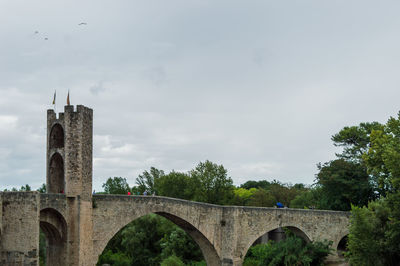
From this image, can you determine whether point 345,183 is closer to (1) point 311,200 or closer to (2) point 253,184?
(1) point 311,200

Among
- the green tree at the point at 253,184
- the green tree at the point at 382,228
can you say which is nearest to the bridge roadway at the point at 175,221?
the green tree at the point at 382,228

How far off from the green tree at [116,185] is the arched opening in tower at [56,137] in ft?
101

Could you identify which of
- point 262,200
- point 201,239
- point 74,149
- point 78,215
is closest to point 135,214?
point 78,215

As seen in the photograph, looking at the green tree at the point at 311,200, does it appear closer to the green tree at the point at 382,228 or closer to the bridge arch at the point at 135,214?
the bridge arch at the point at 135,214

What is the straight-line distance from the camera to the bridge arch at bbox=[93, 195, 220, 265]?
25344mm

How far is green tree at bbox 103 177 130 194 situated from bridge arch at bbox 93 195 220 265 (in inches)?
1107

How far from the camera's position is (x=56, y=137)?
26781 mm

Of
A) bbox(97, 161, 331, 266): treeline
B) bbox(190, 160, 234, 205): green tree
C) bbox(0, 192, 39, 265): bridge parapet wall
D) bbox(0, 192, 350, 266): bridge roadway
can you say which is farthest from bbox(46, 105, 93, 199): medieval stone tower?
bbox(190, 160, 234, 205): green tree

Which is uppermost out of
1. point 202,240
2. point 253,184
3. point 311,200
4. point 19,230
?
point 253,184

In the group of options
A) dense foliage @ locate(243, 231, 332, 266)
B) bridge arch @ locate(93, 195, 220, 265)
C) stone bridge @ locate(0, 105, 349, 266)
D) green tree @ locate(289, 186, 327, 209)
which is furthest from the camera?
green tree @ locate(289, 186, 327, 209)

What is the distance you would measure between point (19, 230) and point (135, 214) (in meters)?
7.00

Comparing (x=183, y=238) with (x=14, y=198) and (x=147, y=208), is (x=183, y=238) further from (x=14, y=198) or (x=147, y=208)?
(x=14, y=198)

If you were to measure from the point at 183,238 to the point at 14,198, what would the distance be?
1909cm

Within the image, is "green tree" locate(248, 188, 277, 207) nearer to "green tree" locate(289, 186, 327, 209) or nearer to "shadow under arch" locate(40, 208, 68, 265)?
"green tree" locate(289, 186, 327, 209)
